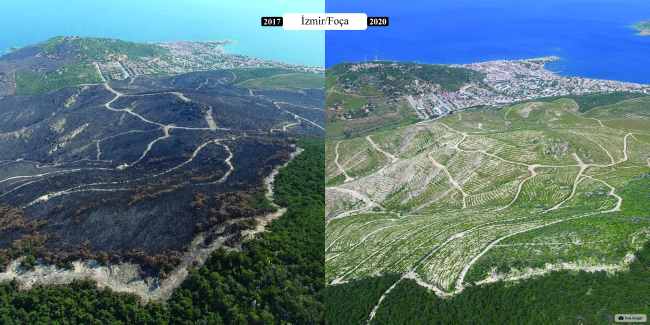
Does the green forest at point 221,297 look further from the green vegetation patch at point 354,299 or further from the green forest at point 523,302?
the green forest at point 523,302

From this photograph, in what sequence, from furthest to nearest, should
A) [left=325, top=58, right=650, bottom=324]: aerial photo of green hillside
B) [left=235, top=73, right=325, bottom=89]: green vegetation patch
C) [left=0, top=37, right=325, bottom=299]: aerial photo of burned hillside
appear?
[left=235, top=73, right=325, bottom=89]: green vegetation patch, [left=0, top=37, right=325, bottom=299]: aerial photo of burned hillside, [left=325, top=58, right=650, bottom=324]: aerial photo of green hillside

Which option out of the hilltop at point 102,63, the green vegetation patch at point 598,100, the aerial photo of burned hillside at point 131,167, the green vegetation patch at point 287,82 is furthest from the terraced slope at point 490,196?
the hilltop at point 102,63

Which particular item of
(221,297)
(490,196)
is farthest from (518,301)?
(490,196)

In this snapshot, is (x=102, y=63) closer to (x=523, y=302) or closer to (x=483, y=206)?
(x=483, y=206)

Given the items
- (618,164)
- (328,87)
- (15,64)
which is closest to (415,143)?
(618,164)

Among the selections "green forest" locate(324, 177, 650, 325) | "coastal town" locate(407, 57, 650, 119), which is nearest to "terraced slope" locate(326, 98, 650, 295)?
"green forest" locate(324, 177, 650, 325)

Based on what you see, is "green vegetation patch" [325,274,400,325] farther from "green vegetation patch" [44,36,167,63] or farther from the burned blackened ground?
"green vegetation patch" [44,36,167,63]
